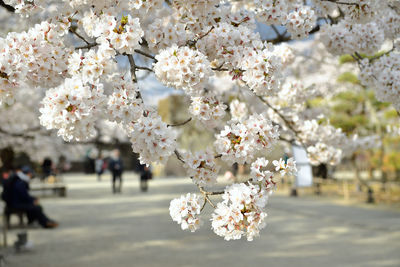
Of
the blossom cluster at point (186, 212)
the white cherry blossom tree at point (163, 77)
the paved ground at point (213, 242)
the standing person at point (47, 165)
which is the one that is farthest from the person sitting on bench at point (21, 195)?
the standing person at point (47, 165)

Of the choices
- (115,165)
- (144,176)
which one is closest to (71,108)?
(115,165)

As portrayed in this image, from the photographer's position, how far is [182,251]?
8.69 m

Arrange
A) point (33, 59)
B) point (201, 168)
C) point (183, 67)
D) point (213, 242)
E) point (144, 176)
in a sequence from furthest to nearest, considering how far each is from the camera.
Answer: point (144, 176) → point (213, 242) → point (201, 168) → point (183, 67) → point (33, 59)

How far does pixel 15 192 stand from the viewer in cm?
1079

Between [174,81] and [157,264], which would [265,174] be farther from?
[157,264]

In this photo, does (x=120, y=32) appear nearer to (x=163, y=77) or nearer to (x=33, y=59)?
(x=163, y=77)

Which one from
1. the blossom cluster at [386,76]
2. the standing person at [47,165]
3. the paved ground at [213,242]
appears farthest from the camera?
the standing person at [47,165]

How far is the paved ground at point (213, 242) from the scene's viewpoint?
7879 mm

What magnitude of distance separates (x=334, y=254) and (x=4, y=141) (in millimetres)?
14589

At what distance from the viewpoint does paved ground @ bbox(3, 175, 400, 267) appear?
788cm

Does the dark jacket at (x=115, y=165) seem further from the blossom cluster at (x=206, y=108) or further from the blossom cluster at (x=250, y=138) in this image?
the blossom cluster at (x=250, y=138)

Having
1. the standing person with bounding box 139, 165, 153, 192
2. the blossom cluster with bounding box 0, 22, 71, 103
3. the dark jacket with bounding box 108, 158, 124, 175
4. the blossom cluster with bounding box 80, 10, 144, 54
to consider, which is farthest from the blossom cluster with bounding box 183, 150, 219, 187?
the standing person with bounding box 139, 165, 153, 192

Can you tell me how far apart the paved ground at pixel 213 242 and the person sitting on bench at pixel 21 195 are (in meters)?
0.52

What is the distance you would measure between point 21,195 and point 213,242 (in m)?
4.91
